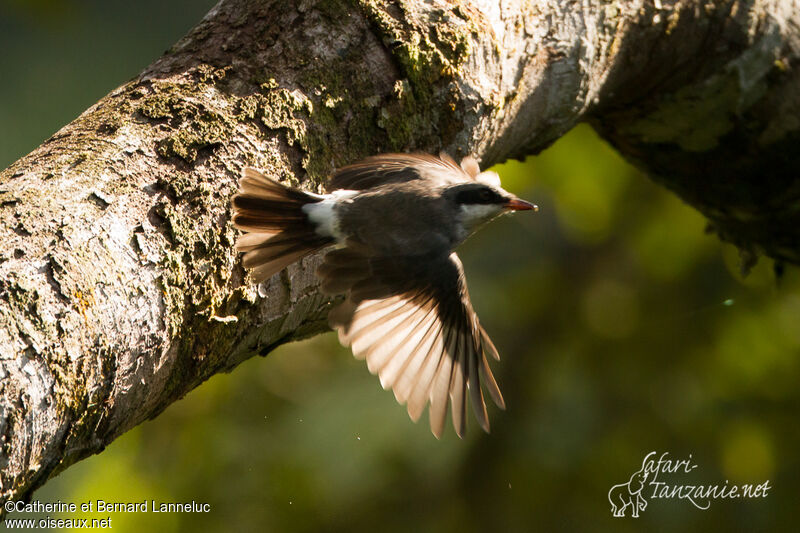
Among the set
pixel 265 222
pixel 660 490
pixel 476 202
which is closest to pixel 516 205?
pixel 476 202

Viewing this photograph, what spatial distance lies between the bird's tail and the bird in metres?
0.02

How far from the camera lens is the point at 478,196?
9.05 feet

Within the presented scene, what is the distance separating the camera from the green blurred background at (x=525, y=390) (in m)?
4.45

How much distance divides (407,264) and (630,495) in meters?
2.64

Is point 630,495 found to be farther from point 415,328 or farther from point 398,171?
point 398,171

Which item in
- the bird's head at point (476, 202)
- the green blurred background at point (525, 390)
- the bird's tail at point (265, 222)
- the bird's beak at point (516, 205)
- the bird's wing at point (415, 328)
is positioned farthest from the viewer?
the green blurred background at point (525, 390)

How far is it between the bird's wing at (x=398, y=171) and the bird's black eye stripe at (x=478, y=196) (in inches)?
3.6

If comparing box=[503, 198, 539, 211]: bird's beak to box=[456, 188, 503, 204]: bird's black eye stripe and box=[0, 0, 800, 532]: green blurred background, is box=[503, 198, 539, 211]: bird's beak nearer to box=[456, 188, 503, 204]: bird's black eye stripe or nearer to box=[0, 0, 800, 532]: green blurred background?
box=[456, 188, 503, 204]: bird's black eye stripe

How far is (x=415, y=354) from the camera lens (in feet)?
9.09

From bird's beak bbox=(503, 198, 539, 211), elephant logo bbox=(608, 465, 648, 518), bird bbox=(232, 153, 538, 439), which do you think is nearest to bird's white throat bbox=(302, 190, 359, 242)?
bird bbox=(232, 153, 538, 439)

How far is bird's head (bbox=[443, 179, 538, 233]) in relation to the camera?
272 cm

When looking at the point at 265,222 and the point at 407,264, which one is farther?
the point at 407,264

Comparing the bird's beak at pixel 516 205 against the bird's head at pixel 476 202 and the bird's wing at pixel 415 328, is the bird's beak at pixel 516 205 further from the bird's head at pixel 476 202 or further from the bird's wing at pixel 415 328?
the bird's wing at pixel 415 328

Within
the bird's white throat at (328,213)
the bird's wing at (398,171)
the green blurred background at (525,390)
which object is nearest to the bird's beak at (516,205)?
the bird's wing at (398,171)
